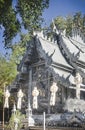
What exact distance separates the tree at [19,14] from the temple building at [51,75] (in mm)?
5293

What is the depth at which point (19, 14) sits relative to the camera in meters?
19.0

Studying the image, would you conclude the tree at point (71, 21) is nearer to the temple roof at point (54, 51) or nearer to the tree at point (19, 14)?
the temple roof at point (54, 51)

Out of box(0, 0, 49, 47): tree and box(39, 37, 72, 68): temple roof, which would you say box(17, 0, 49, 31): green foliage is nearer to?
box(0, 0, 49, 47): tree

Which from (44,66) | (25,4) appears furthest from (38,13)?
(44,66)

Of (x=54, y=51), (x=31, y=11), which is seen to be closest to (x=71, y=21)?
(x=54, y=51)

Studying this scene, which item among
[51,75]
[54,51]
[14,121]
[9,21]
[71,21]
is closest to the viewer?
[9,21]

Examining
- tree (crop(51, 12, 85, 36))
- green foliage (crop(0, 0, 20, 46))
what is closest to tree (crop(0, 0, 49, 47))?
green foliage (crop(0, 0, 20, 46))

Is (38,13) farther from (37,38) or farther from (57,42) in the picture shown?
(57,42)

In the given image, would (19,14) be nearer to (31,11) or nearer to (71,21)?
(31,11)

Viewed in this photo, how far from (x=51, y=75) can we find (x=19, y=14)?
7.46 metres

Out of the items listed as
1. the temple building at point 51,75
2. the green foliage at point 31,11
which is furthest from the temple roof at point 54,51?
the green foliage at point 31,11

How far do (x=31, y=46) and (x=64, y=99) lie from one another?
18.2ft

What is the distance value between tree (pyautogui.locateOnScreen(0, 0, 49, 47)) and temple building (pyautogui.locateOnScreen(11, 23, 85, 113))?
529 centimetres

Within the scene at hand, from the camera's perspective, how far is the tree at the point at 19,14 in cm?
1772
